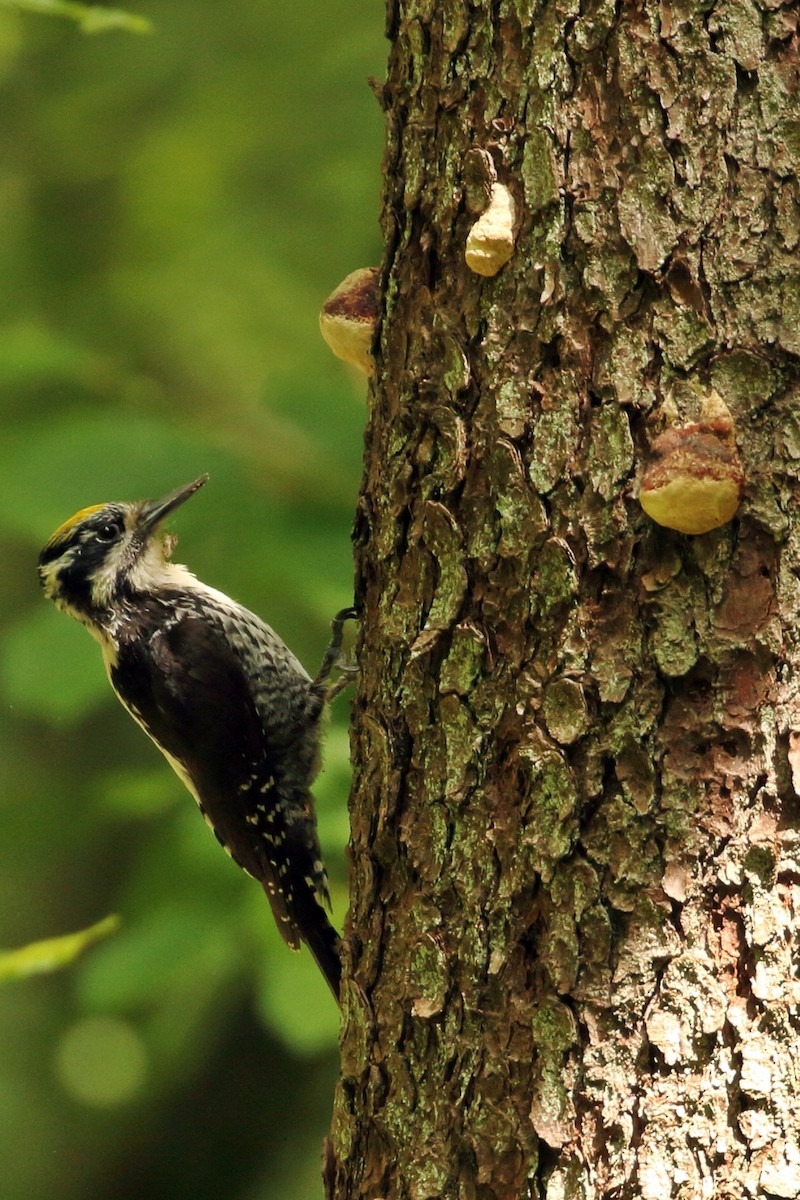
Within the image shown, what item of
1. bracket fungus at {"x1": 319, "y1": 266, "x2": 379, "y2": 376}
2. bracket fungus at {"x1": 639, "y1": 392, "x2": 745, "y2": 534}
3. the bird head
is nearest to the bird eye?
the bird head

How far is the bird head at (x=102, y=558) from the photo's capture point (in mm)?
3725

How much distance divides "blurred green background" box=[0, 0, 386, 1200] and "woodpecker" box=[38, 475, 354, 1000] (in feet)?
0.31

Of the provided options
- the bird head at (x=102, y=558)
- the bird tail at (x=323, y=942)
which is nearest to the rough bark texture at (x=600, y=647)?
the bird tail at (x=323, y=942)

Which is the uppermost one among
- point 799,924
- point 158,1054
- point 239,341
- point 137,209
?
point 137,209

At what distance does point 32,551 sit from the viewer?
507 centimetres

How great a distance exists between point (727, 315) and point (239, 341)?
115 inches

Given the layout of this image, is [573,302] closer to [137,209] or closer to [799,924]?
[799,924]

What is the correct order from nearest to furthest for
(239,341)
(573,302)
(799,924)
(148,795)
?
(799,924), (573,302), (148,795), (239,341)

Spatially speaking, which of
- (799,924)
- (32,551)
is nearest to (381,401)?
(799,924)

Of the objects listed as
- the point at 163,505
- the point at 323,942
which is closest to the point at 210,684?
the point at 163,505

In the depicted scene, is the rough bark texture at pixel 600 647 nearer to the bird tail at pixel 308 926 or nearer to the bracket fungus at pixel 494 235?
the bracket fungus at pixel 494 235

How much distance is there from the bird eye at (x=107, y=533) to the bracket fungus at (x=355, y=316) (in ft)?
5.90

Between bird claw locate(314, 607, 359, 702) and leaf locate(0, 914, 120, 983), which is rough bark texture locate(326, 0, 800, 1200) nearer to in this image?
bird claw locate(314, 607, 359, 702)

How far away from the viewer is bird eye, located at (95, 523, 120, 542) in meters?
3.79
